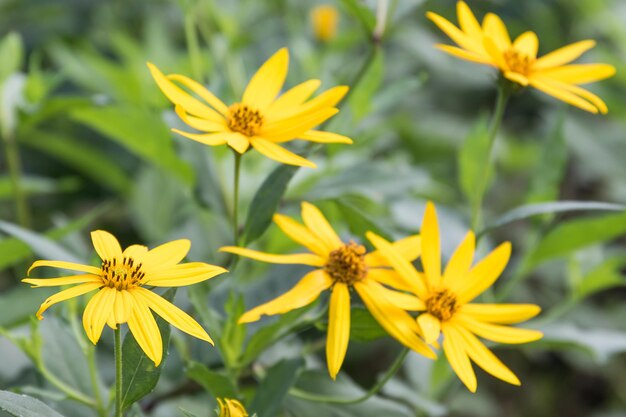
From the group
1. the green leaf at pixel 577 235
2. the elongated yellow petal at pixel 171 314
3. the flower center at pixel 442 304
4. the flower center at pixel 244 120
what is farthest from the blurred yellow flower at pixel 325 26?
the elongated yellow petal at pixel 171 314

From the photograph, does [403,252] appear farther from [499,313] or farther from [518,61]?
[518,61]

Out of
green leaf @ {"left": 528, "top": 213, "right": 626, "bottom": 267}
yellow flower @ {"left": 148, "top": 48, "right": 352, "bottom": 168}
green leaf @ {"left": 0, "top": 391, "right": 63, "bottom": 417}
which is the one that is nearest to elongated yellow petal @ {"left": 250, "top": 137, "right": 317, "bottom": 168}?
yellow flower @ {"left": 148, "top": 48, "right": 352, "bottom": 168}

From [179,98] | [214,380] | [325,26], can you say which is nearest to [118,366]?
[214,380]

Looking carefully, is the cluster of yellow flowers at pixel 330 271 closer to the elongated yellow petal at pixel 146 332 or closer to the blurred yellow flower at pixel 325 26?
the elongated yellow petal at pixel 146 332

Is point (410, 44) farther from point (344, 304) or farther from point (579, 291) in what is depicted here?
point (344, 304)

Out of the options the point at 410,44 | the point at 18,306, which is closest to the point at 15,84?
the point at 18,306

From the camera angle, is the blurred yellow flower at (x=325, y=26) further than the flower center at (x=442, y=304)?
Yes
